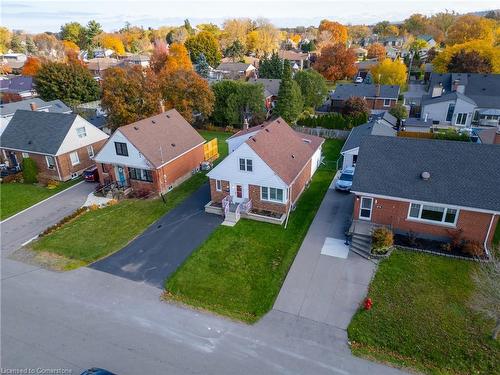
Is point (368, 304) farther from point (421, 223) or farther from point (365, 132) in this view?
point (365, 132)

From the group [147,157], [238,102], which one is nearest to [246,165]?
[147,157]

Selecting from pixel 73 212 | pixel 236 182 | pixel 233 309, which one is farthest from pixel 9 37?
pixel 233 309

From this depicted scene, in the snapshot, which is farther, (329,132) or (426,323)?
(329,132)

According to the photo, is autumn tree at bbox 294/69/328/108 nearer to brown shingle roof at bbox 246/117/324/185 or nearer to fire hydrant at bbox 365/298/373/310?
brown shingle roof at bbox 246/117/324/185

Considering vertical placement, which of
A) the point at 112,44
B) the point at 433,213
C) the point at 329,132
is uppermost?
the point at 112,44

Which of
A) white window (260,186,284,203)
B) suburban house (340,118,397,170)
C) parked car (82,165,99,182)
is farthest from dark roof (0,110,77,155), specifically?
suburban house (340,118,397,170)

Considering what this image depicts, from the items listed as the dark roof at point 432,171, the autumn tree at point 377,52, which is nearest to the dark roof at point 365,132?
the dark roof at point 432,171
